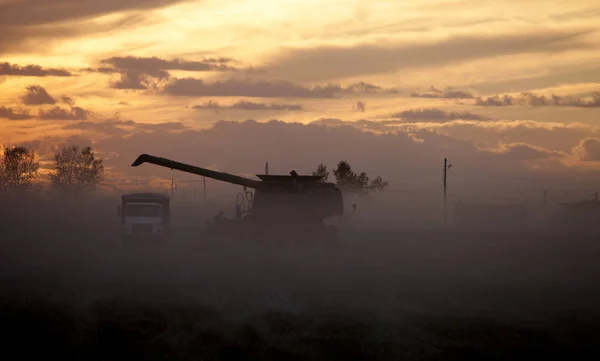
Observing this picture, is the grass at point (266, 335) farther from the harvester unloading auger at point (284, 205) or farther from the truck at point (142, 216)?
the truck at point (142, 216)

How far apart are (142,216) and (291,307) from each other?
30.5 metres

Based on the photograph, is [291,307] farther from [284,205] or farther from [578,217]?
[578,217]

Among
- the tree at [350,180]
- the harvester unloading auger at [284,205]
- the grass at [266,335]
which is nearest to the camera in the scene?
the grass at [266,335]

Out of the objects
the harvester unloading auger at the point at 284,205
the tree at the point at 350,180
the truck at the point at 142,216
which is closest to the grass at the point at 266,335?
the harvester unloading auger at the point at 284,205

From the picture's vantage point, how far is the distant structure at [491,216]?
13200 centimetres

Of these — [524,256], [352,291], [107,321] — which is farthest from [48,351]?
[524,256]

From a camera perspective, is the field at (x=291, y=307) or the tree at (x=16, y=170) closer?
the field at (x=291, y=307)

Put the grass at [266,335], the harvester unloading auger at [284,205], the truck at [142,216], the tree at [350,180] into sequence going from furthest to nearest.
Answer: the tree at [350,180] < the truck at [142,216] < the harvester unloading auger at [284,205] < the grass at [266,335]

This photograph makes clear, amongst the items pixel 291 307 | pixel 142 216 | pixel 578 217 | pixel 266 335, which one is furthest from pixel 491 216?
pixel 266 335

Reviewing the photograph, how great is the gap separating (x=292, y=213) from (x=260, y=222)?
2103mm

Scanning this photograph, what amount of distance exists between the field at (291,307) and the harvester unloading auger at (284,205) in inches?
40.8

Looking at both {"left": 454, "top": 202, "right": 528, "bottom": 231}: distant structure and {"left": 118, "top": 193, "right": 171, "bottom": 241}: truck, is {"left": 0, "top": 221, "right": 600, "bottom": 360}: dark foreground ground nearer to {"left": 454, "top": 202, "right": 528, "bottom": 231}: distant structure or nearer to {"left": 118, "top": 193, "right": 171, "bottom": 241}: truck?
{"left": 118, "top": 193, "right": 171, "bottom": 241}: truck

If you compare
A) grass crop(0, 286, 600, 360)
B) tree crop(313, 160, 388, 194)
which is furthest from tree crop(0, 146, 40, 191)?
grass crop(0, 286, 600, 360)

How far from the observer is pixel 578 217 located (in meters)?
122
